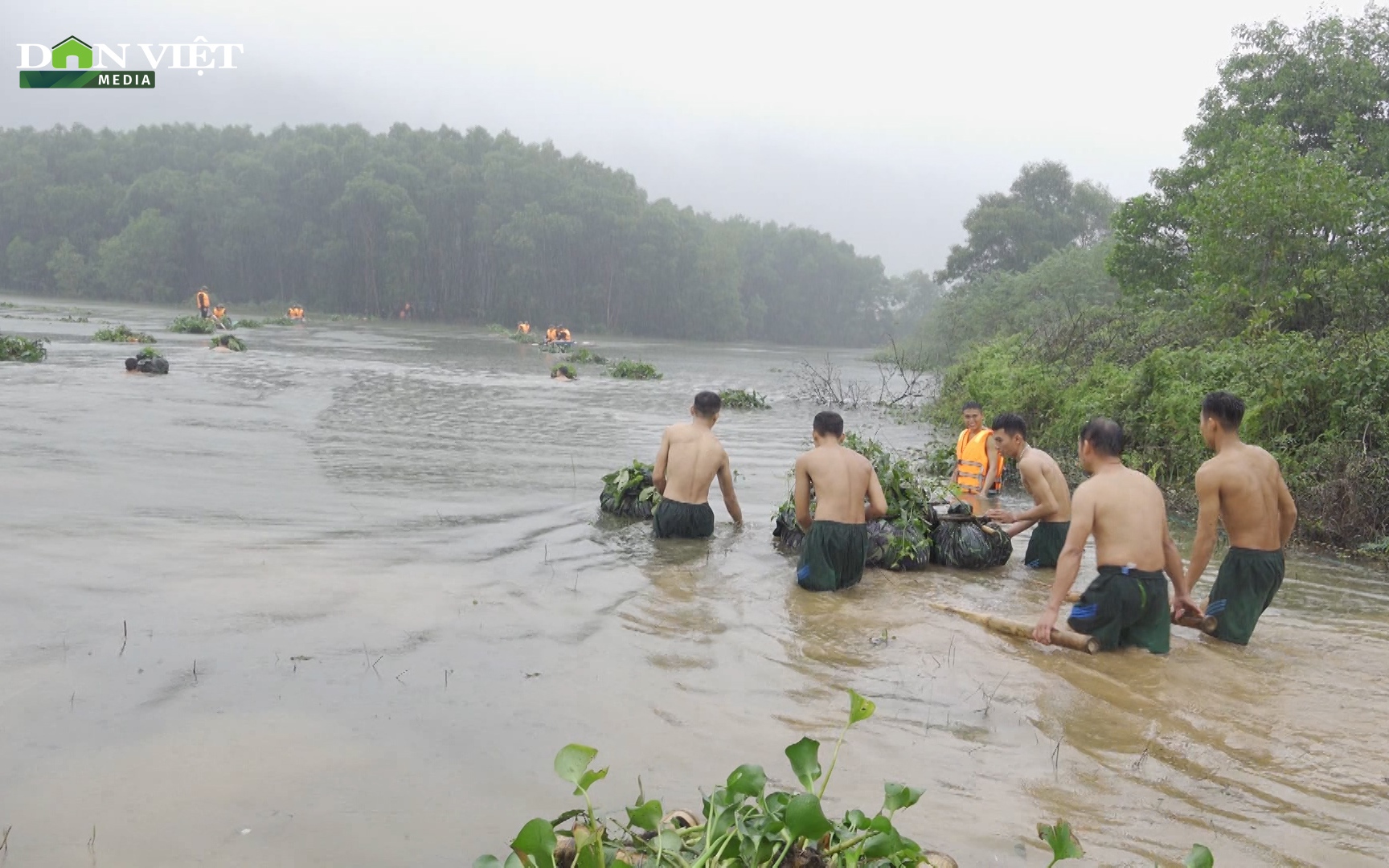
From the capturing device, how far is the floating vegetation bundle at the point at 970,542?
27.5ft

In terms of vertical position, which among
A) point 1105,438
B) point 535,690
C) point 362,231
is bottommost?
point 535,690

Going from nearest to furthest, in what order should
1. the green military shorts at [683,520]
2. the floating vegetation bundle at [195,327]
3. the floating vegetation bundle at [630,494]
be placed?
the green military shorts at [683,520]
the floating vegetation bundle at [630,494]
the floating vegetation bundle at [195,327]

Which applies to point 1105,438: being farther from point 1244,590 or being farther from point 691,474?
point 691,474

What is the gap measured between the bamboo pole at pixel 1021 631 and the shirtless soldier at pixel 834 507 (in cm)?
71

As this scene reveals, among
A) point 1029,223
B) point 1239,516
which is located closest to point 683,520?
point 1239,516

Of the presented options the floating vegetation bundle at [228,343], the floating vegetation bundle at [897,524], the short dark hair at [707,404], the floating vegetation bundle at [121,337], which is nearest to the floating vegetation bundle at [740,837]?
the floating vegetation bundle at [897,524]

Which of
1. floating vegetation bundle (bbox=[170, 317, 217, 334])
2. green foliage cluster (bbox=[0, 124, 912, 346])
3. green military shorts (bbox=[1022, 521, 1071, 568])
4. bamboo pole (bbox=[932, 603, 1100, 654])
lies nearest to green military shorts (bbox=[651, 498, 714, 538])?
bamboo pole (bbox=[932, 603, 1100, 654])

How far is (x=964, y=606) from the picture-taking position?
708 cm

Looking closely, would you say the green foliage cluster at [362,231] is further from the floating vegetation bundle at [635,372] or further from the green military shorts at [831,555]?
the green military shorts at [831,555]

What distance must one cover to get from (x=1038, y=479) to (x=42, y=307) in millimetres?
55927

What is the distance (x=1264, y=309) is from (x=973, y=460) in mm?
8161

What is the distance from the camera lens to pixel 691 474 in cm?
869

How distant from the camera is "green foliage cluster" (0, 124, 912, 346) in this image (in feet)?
267

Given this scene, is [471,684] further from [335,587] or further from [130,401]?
[130,401]
